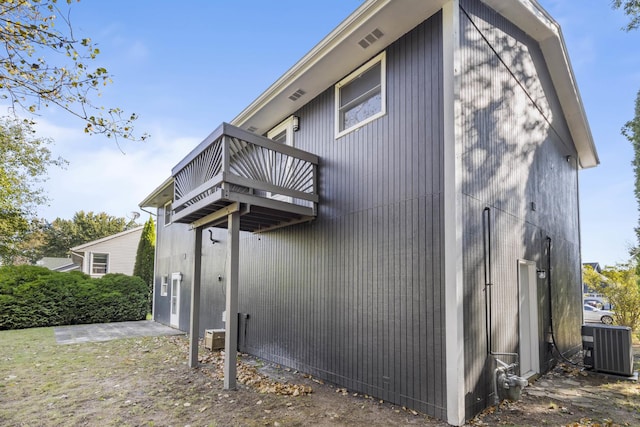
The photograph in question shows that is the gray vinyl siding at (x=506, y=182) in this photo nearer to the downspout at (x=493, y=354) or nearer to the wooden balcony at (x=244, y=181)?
the downspout at (x=493, y=354)

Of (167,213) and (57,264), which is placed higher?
(167,213)

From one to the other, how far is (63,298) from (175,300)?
4.20 m

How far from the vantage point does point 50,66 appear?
354cm

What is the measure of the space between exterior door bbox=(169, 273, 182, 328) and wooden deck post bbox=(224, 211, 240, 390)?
296 inches

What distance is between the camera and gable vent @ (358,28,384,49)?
17.6 ft

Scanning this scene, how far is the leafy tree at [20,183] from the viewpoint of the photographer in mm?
13773

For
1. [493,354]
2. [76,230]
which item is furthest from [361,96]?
[76,230]

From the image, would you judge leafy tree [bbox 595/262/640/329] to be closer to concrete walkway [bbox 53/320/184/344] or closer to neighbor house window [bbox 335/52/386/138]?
neighbor house window [bbox 335/52/386/138]

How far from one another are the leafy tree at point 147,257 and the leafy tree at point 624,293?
18.2m

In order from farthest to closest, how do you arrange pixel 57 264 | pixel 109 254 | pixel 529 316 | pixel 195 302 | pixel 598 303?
1. pixel 57 264
2. pixel 109 254
3. pixel 598 303
4. pixel 195 302
5. pixel 529 316

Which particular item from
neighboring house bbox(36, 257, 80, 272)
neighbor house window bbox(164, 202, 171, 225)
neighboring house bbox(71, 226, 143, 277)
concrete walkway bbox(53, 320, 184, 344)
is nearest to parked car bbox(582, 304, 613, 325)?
concrete walkway bbox(53, 320, 184, 344)

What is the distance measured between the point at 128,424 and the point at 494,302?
4.87 metres

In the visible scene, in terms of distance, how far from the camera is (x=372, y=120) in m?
5.70

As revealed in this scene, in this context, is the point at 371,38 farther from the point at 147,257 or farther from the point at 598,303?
the point at 598,303
